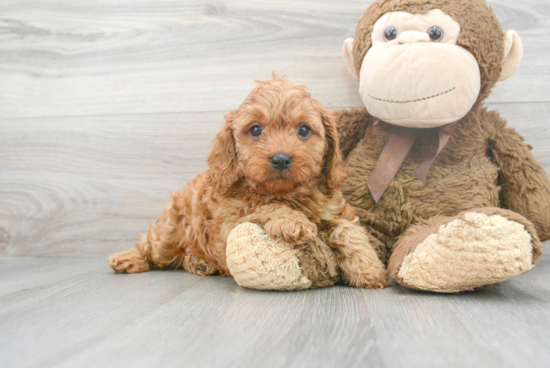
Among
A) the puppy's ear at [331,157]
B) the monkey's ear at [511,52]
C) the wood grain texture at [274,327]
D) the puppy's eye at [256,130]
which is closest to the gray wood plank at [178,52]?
the monkey's ear at [511,52]

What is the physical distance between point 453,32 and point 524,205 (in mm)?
708

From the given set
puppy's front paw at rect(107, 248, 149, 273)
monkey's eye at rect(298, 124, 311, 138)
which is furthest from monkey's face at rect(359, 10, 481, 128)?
puppy's front paw at rect(107, 248, 149, 273)

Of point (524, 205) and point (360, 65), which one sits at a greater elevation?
point (360, 65)

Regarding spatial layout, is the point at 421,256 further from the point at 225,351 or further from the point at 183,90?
the point at 183,90

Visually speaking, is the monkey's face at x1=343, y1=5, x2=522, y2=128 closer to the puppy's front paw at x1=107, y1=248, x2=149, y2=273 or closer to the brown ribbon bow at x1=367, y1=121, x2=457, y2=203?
the brown ribbon bow at x1=367, y1=121, x2=457, y2=203

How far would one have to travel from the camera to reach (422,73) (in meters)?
1.48

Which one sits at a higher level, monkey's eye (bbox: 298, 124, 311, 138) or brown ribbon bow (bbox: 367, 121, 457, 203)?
monkey's eye (bbox: 298, 124, 311, 138)

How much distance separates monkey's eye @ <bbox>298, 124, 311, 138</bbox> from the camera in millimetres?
1429

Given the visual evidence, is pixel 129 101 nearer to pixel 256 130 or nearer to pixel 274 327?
pixel 256 130

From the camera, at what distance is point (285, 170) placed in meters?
1.33

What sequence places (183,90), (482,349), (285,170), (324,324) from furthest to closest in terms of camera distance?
(183,90), (285,170), (324,324), (482,349)

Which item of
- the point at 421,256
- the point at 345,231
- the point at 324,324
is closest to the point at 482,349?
the point at 324,324

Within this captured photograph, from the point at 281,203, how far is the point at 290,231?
0.60 ft

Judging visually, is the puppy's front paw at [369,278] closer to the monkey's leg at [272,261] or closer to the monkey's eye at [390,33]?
the monkey's leg at [272,261]
